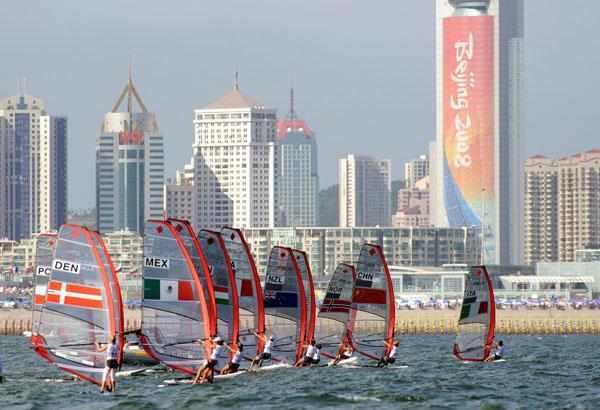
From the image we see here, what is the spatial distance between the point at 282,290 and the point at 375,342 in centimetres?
461

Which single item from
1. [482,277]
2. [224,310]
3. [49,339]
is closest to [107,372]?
[49,339]

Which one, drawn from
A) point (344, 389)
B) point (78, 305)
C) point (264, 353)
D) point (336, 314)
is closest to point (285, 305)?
point (336, 314)

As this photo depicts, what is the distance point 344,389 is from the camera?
1993 inches

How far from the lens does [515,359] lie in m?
70.8

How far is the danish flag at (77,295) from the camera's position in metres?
46.1

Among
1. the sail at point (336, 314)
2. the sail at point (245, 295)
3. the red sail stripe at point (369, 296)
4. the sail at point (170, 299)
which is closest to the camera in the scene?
the sail at point (170, 299)

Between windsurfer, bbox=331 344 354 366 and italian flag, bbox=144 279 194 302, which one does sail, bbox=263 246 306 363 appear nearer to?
windsurfer, bbox=331 344 354 366

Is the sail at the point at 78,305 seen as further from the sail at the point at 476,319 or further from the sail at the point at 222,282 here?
the sail at the point at 476,319

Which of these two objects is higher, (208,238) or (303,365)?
(208,238)

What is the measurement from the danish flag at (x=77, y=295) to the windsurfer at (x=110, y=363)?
113 centimetres

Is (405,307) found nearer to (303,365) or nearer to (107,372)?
(303,365)

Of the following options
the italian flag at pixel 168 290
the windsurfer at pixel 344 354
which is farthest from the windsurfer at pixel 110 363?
the windsurfer at pixel 344 354

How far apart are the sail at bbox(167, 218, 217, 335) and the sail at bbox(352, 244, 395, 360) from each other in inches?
452

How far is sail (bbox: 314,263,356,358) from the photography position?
60.2 m
